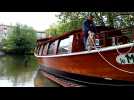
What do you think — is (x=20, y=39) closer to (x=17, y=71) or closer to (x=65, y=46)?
(x=65, y=46)

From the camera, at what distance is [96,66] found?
4320mm

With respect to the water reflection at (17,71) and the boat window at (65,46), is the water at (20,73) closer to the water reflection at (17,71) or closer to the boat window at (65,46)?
the water reflection at (17,71)

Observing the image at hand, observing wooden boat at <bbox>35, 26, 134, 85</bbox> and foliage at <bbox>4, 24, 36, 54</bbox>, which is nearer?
wooden boat at <bbox>35, 26, 134, 85</bbox>

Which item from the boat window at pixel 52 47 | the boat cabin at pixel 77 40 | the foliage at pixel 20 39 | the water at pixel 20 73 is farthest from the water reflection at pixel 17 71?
the boat cabin at pixel 77 40

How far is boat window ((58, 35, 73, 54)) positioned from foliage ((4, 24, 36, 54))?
0.46m

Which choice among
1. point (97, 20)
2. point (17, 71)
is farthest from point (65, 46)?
point (17, 71)

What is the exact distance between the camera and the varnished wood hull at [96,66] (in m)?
4.05

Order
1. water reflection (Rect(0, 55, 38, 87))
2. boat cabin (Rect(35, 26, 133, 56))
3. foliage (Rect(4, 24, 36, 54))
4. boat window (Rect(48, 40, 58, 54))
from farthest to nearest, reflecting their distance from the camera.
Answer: boat window (Rect(48, 40, 58, 54)) < water reflection (Rect(0, 55, 38, 87)) < foliage (Rect(4, 24, 36, 54)) < boat cabin (Rect(35, 26, 133, 56))

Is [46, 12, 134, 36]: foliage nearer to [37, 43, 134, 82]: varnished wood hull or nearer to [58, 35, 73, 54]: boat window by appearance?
[58, 35, 73, 54]: boat window

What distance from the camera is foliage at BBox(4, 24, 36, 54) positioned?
4.86 meters

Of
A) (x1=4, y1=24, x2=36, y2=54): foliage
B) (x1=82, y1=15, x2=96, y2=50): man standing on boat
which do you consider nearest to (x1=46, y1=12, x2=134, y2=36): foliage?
(x1=82, y1=15, x2=96, y2=50): man standing on boat

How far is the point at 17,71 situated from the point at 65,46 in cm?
208
